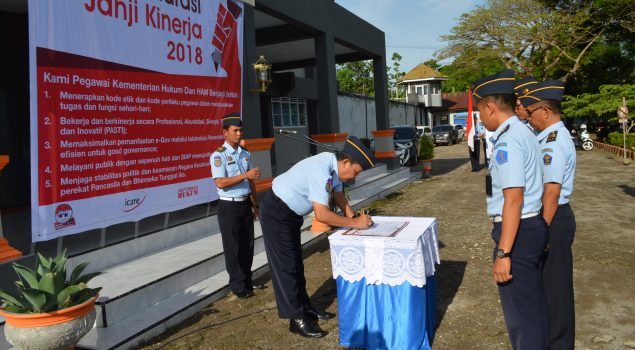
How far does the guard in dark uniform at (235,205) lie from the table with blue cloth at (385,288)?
1450 millimetres

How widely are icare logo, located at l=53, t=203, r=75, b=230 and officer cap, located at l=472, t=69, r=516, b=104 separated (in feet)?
13.1

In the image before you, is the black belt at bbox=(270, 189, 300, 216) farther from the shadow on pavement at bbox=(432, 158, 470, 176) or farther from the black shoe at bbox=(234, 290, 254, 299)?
the shadow on pavement at bbox=(432, 158, 470, 176)

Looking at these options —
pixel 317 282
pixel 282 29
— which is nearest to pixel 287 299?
pixel 317 282

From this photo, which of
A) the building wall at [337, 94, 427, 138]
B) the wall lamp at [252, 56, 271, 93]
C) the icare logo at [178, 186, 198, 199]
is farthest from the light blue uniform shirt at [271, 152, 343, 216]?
the building wall at [337, 94, 427, 138]

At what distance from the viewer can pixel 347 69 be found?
4575 cm

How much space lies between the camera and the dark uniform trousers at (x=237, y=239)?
4699mm

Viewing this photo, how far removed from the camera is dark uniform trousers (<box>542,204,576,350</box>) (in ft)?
9.87

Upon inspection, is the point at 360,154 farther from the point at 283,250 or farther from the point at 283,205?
the point at 283,250

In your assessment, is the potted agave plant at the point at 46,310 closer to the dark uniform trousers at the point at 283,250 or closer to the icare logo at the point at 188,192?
the dark uniform trousers at the point at 283,250

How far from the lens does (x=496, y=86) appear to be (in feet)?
8.71

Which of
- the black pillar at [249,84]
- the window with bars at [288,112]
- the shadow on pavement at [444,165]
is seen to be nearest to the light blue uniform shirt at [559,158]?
the black pillar at [249,84]

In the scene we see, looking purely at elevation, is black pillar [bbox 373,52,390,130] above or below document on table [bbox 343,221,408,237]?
above

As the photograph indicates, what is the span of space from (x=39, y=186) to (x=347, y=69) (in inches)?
1703

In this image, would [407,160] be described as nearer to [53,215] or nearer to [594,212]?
[594,212]
